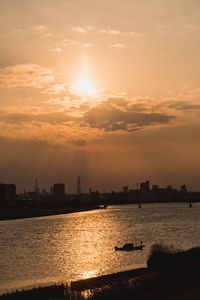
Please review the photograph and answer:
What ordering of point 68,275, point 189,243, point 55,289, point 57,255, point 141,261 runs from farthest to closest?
point 189,243 → point 57,255 → point 141,261 → point 68,275 → point 55,289

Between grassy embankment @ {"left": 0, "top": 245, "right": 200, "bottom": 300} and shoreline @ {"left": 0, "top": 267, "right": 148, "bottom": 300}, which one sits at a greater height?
grassy embankment @ {"left": 0, "top": 245, "right": 200, "bottom": 300}

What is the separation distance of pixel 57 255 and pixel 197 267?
2938 centimetres

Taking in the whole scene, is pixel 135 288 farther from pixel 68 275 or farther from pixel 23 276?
pixel 23 276

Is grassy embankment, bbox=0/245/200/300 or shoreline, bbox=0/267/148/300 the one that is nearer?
grassy embankment, bbox=0/245/200/300

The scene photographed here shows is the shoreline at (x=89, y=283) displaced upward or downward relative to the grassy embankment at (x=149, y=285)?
downward

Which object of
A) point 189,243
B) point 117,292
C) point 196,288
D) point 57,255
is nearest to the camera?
point 117,292

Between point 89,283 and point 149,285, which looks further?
point 89,283

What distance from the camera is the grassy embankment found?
2723cm

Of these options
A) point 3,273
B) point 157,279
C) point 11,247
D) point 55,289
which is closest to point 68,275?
point 3,273

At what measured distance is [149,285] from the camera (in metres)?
31.6

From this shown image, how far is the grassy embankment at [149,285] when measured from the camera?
1072 inches

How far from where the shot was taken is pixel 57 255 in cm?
6303

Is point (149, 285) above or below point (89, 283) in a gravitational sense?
above

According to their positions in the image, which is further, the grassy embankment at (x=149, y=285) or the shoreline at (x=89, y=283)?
the shoreline at (x=89, y=283)
